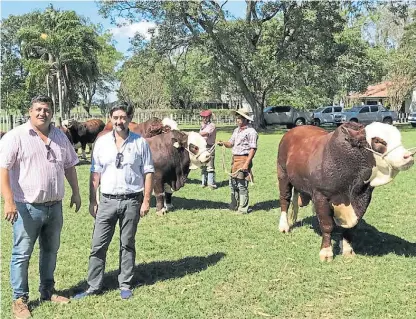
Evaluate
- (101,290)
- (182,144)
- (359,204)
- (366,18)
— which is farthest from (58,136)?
(366,18)

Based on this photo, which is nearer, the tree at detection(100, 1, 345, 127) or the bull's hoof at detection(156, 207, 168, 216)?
the bull's hoof at detection(156, 207, 168, 216)

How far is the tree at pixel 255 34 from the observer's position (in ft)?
99.1

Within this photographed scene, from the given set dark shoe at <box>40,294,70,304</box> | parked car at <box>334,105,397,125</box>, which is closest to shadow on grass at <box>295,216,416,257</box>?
dark shoe at <box>40,294,70,304</box>

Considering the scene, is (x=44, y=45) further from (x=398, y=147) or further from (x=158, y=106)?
(x=398, y=147)

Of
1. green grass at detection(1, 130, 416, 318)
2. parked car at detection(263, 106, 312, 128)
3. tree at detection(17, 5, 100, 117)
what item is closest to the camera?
green grass at detection(1, 130, 416, 318)

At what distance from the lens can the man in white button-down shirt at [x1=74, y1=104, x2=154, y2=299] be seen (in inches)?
196

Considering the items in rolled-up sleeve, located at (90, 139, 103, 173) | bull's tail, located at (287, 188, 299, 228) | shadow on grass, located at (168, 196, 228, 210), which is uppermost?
rolled-up sleeve, located at (90, 139, 103, 173)

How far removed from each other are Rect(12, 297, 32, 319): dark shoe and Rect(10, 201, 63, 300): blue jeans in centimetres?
5

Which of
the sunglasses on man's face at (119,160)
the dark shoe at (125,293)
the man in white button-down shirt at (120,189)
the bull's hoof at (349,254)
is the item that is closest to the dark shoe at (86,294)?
the man in white button-down shirt at (120,189)

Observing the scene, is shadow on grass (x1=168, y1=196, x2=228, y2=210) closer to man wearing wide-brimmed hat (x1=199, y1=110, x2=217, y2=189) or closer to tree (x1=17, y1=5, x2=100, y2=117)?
man wearing wide-brimmed hat (x1=199, y1=110, x2=217, y2=189)

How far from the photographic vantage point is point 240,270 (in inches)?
234

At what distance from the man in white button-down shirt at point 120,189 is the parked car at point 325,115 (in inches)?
1411

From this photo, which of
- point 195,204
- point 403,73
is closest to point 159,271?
point 195,204

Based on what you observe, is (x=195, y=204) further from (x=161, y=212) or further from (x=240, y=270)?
(x=240, y=270)
